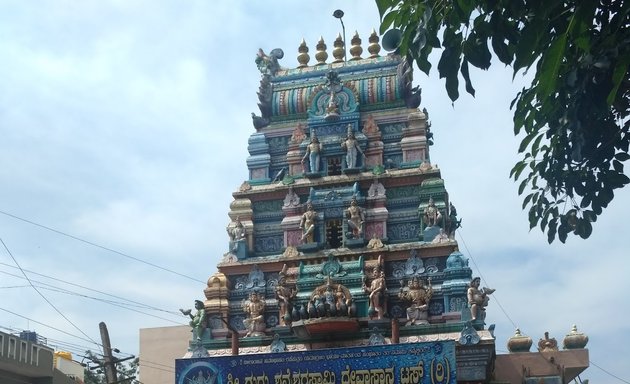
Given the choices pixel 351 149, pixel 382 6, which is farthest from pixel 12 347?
pixel 382 6

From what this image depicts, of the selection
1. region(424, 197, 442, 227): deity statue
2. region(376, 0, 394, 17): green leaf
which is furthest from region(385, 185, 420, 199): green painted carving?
region(376, 0, 394, 17): green leaf

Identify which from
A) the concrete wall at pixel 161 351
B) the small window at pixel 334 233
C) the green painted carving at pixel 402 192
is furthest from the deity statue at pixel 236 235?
the concrete wall at pixel 161 351

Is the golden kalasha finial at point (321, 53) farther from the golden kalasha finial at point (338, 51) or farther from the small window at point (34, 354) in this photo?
the small window at point (34, 354)

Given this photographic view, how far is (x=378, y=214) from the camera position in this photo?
75.5 feet

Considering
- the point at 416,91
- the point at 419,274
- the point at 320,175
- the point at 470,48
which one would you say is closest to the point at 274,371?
the point at 419,274

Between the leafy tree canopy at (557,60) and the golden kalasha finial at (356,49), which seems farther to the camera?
the golden kalasha finial at (356,49)

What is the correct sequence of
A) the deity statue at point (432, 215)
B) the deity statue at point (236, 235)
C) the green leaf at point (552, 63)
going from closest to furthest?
the green leaf at point (552, 63) < the deity statue at point (432, 215) < the deity statue at point (236, 235)

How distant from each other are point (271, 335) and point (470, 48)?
17839 mm

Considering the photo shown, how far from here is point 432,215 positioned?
22.3 meters

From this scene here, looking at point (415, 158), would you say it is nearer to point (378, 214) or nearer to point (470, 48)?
point (378, 214)

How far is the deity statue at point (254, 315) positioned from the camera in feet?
72.6

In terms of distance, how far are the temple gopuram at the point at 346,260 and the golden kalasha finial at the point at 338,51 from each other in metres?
0.07

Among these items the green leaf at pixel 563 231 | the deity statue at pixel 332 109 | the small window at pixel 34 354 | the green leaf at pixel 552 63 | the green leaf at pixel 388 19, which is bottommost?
the green leaf at pixel 563 231

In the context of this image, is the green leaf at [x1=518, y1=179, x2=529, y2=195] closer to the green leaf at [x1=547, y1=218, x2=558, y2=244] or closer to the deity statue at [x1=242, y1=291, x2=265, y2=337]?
the green leaf at [x1=547, y1=218, x2=558, y2=244]
